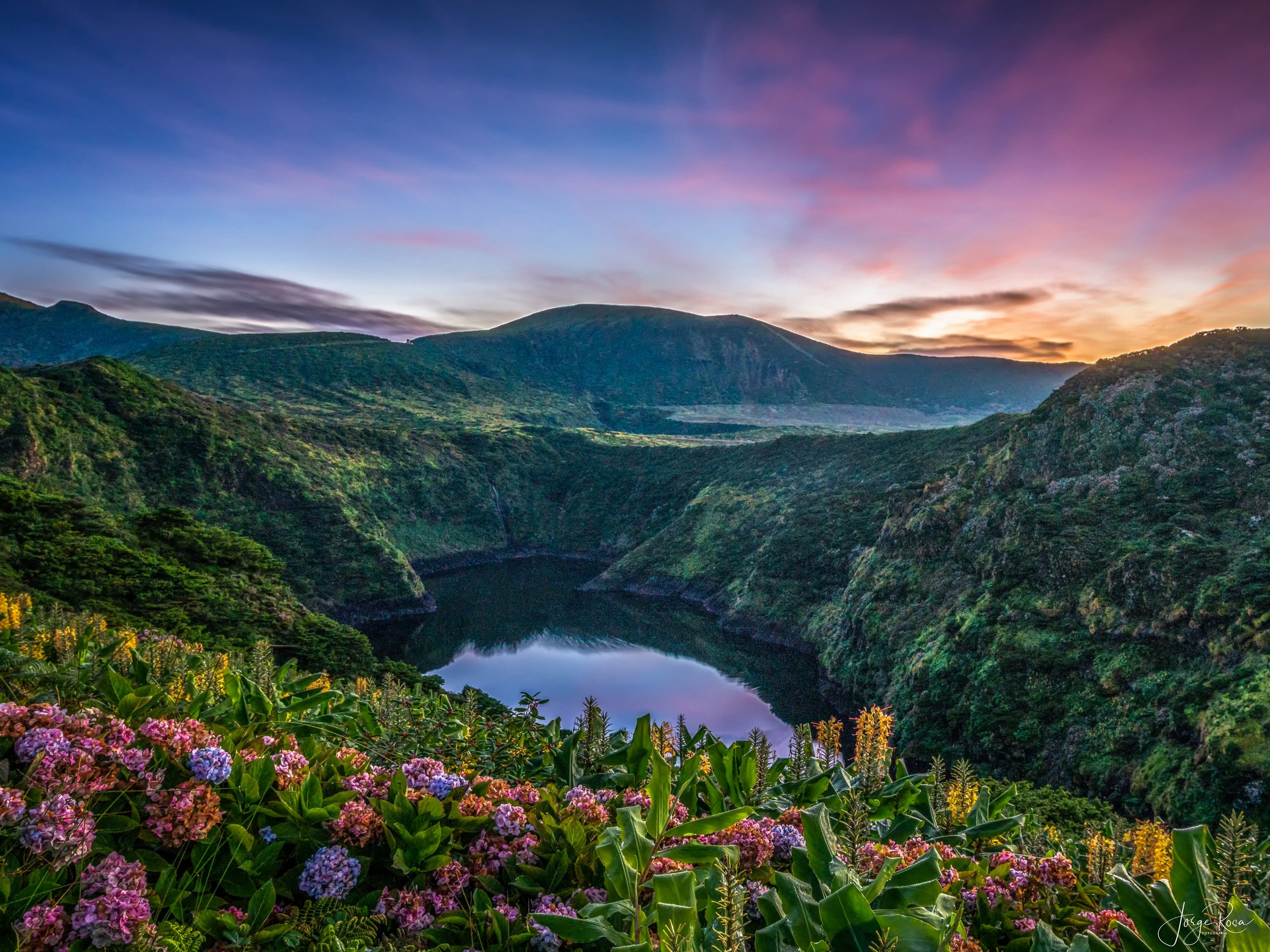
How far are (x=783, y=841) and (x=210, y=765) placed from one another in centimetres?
212

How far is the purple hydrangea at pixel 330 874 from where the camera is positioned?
2117mm

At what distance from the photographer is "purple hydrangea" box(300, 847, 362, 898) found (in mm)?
2117

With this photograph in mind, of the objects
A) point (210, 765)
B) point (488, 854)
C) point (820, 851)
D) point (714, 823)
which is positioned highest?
point (820, 851)

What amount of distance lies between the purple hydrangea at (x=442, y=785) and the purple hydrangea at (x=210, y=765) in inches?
28.8

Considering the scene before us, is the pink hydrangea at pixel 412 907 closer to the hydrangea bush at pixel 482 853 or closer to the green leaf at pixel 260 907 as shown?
the hydrangea bush at pixel 482 853

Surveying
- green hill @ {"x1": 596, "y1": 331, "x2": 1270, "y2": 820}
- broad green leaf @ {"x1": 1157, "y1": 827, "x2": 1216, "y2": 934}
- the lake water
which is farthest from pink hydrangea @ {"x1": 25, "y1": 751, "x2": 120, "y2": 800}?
the lake water

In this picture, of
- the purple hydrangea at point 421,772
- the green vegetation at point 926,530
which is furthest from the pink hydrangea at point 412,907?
the green vegetation at point 926,530

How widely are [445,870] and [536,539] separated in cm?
8054

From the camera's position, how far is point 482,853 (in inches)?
93.6

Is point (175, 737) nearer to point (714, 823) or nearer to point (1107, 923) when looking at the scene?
point (714, 823)

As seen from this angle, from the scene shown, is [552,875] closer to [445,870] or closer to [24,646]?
[445,870]

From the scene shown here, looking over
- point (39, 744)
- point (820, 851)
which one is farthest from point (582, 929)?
point (39, 744)

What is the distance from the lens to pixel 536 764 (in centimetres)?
375
